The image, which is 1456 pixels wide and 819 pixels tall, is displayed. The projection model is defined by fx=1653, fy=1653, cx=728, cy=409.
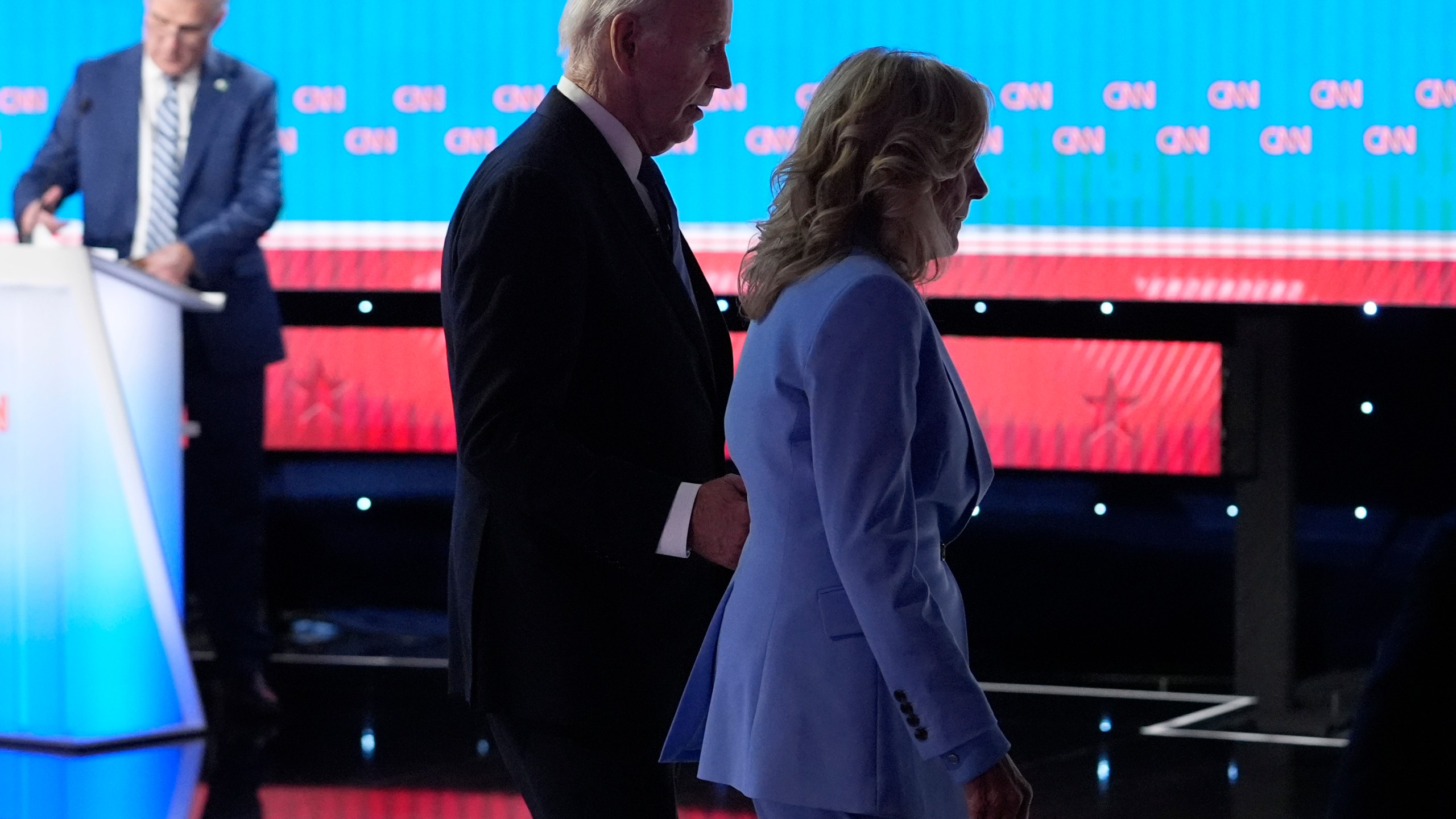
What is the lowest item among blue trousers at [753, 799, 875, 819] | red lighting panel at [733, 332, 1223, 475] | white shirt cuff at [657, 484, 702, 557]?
blue trousers at [753, 799, 875, 819]

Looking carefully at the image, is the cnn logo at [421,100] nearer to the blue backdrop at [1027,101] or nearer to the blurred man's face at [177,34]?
the blue backdrop at [1027,101]

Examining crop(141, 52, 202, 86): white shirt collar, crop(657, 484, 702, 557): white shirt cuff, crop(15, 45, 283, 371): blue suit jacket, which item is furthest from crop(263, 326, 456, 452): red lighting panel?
crop(657, 484, 702, 557): white shirt cuff

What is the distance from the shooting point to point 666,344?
1.42m

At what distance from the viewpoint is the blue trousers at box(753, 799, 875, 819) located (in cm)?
122

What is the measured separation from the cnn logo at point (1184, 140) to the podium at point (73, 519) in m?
2.29

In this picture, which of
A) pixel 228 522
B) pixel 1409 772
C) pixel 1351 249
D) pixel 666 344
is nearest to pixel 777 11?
pixel 1351 249

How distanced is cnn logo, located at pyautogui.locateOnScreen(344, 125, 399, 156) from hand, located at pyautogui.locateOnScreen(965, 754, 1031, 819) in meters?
3.31

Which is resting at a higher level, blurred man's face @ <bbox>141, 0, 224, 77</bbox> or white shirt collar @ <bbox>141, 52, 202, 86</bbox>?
blurred man's face @ <bbox>141, 0, 224, 77</bbox>

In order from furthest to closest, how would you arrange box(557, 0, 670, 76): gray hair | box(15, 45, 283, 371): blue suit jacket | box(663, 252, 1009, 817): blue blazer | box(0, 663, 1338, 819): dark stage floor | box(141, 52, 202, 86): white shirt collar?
box(141, 52, 202, 86): white shirt collar, box(15, 45, 283, 371): blue suit jacket, box(0, 663, 1338, 819): dark stage floor, box(557, 0, 670, 76): gray hair, box(663, 252, 1009, 817): blue blazer

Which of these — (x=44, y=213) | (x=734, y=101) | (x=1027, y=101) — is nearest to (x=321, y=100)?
(x=44, y=213)

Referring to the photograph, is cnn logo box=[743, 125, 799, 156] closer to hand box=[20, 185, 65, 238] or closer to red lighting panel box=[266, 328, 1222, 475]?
red lighting panel box=[266, 328, 1222, 475]

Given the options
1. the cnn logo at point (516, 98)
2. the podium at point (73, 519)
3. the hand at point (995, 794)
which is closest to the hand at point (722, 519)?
the hand at point (995, 794)

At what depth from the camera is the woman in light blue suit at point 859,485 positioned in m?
1.17

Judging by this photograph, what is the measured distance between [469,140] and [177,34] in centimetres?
75
